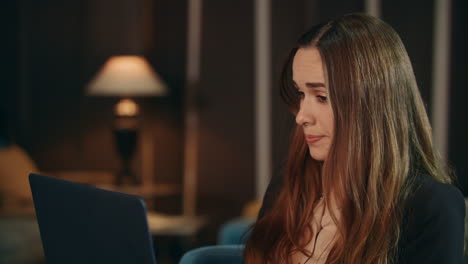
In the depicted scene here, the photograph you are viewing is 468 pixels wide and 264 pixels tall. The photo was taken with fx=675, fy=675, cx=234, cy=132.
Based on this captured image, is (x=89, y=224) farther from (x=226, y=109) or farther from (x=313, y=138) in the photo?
(x=226, y=109)

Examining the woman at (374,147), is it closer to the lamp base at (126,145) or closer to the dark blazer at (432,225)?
the dark blazer at (432,225)

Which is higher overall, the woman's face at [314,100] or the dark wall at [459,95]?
the woman's face at [314,100]

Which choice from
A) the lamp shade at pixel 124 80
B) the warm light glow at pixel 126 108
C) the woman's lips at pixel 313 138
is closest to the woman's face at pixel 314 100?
the woman's lips at pixel 313 138

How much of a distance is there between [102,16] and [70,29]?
0.26m

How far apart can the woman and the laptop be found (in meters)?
0.52

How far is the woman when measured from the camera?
145 centimetres

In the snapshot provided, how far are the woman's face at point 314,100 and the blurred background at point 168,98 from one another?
3.18 meters

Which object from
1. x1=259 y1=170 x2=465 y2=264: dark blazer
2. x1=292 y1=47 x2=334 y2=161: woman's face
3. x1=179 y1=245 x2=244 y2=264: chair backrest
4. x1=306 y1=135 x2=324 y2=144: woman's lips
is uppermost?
x1=292 y1=47 x2=334 y2=161: woman's face

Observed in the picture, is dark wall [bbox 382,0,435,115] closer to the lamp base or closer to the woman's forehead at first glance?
the lamp base

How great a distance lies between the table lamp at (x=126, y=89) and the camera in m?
4.43

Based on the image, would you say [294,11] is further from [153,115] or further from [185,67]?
[153,115]


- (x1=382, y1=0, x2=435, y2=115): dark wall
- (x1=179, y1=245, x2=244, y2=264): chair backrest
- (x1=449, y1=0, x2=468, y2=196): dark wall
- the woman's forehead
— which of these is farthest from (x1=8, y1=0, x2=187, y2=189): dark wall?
the woman's forehead

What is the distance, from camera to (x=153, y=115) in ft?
16.3

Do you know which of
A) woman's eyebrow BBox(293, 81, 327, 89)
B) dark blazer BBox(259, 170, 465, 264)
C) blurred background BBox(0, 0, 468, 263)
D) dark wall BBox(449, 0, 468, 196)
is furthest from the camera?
blurred background BBox(0, 0, 468, 263)
